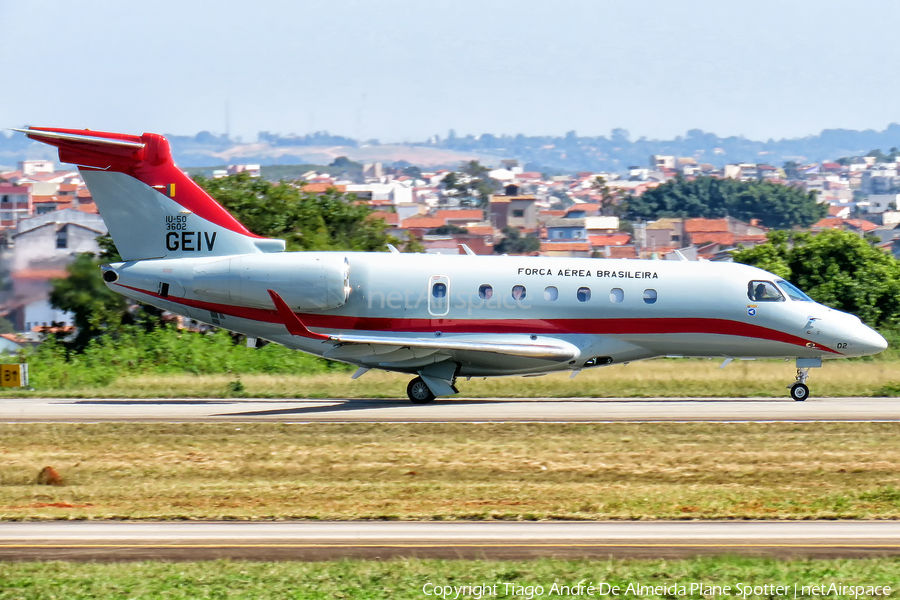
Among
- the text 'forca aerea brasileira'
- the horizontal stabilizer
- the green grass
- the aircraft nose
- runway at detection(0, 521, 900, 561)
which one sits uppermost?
the horizontal stabilizer

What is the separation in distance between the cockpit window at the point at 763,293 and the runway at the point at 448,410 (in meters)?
2.42

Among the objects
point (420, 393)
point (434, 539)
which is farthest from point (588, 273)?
point (434, 539)

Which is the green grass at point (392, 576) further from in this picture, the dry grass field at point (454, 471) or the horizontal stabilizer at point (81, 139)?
the horizontal stabilizer at point (81, 139)

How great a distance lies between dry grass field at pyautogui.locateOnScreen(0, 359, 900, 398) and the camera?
2934 centimetres

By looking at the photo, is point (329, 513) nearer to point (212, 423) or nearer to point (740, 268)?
point (212, 423)

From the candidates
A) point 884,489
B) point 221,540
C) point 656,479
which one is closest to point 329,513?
point 221,540

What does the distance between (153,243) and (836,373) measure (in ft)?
58.8

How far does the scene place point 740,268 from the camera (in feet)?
90.8

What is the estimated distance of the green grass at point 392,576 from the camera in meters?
11.1

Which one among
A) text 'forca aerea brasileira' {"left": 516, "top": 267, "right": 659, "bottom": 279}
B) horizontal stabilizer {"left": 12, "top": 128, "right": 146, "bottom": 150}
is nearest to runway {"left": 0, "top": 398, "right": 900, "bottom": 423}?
text 'forca aerea brasileira' {"left": 516, "top": 267, "right": 659, "bottom": 279}

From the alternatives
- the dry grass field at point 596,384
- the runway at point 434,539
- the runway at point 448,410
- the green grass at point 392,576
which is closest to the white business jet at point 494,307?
the runway at point 448,410

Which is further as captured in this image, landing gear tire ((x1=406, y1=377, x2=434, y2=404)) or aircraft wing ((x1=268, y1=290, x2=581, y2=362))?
landing gear tire ((x1=406, y1=377, x2=434, y2=404))

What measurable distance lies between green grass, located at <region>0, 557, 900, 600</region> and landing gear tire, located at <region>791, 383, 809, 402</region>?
15417 millimetres

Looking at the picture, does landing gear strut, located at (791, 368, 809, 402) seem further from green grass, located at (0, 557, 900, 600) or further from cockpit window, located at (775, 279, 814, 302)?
green grass, located at (0, 557, 900, 600)
